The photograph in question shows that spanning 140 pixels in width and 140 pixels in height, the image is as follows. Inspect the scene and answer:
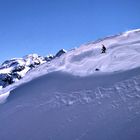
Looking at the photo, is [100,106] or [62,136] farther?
[100,106]

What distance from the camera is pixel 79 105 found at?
37.1ft

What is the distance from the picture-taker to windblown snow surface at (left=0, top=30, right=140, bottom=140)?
9406 mm

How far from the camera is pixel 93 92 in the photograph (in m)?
11.9

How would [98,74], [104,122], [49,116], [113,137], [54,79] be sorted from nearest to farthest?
1. [113,137]
2. [104,122]
3. [49,116]
4. [98,74]
5. [54,79]

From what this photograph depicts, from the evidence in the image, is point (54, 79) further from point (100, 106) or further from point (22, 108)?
point (100, 106)

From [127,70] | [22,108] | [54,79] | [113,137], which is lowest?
[113,137]

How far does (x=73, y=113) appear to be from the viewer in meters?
10.9

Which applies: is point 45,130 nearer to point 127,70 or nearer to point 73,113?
point 73,113

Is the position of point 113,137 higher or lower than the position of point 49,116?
lower

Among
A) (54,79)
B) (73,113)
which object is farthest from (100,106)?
(54,79)

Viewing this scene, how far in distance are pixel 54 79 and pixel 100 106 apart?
4965 mm

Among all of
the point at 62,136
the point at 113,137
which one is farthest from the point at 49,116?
the point at 113,137

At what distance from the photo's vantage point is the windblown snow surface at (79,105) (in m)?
9.41

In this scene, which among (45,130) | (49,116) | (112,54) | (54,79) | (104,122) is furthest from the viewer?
(112,54)
